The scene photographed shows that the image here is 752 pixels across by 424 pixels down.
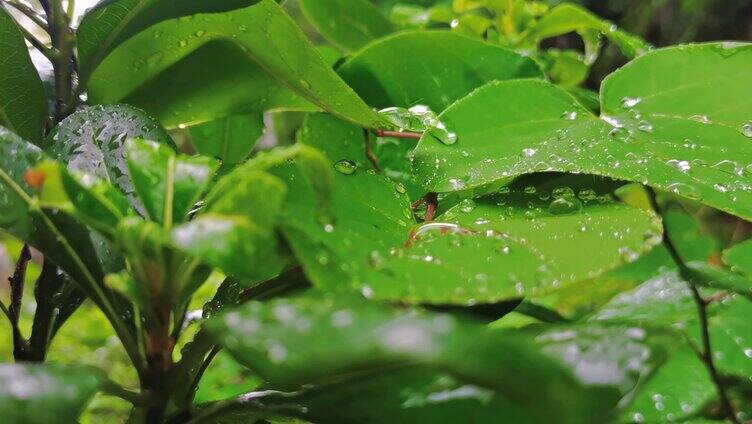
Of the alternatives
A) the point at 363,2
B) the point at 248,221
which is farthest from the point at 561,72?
the point at 248,221

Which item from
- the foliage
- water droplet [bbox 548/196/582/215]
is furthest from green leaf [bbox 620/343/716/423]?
water droplet [bbox 548/196/582/215]

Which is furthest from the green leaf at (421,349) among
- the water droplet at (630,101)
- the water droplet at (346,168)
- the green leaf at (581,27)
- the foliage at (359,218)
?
the green leaf at (581,27)

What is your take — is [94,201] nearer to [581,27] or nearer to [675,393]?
[675,393]

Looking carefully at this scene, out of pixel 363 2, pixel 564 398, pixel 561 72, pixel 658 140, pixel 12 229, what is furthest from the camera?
pixel 561 72

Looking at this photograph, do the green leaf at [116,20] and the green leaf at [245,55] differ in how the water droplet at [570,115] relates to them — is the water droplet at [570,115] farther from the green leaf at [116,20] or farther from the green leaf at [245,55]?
the green leaf at [116,20]

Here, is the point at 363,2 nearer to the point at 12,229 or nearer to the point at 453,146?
the point at 453,146

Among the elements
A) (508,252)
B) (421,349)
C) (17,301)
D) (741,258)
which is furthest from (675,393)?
(17,301)
